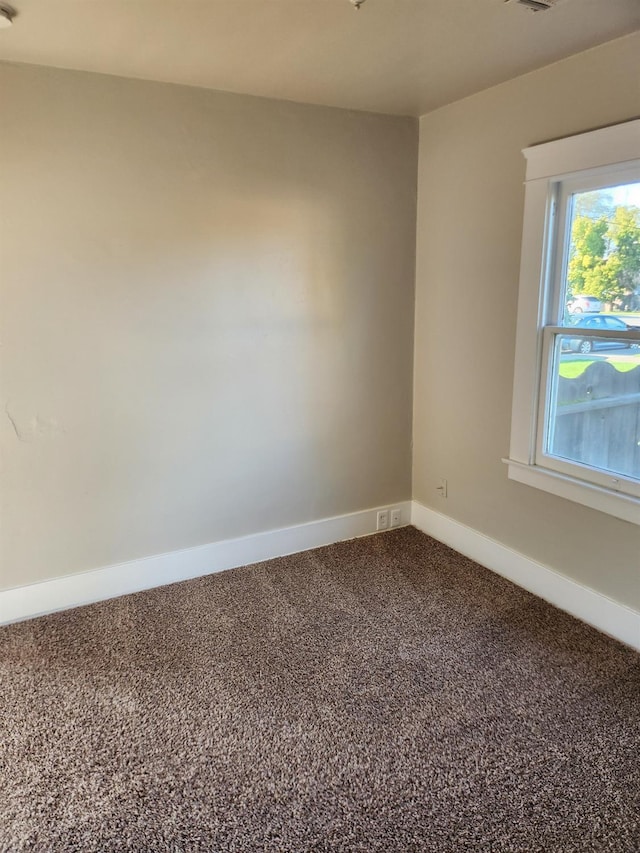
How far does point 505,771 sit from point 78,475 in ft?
6.92

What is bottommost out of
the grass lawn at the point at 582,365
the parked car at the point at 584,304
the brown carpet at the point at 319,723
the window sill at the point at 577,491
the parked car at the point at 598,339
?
the brown carpet at the point at 319,723

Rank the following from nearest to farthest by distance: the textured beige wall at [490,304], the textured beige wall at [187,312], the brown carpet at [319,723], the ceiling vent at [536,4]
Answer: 1. the brown carpet at [319,723]
2. the ceiling vent at [536,4]
3. the textured beige wall at [490,304]
4. the textured beige wall at [187,312]

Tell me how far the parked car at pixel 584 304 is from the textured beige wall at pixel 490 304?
0.29 metres

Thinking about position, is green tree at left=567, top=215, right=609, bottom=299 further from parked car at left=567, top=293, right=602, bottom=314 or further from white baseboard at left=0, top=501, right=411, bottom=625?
white baseboard at left=0, top=501, right=411, bottom=625

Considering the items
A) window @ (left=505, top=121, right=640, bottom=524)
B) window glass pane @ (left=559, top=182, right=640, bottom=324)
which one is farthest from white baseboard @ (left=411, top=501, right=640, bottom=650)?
window glass pane @ (left=559, top=182, right=640, bottom=324)

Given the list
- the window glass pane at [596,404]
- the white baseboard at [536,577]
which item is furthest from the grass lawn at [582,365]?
the white baseboard at [536,577]

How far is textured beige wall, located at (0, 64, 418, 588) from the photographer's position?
2.51 m

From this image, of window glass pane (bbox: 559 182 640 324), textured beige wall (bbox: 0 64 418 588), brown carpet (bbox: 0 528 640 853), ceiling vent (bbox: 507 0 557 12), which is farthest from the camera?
textured beige wall (bbox: 0 64 418 588)

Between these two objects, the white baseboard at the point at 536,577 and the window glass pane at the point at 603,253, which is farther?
the white baseboard at the point at 536,577

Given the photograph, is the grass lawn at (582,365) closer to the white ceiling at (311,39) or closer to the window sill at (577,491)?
the window sill at (577,491)

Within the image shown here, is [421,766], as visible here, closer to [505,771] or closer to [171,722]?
[505,771]

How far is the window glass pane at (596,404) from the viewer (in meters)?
2.38

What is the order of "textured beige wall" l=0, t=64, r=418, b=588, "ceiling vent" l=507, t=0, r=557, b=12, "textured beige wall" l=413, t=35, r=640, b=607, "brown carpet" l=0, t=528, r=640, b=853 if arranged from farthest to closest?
"textured beige wall" l=0, t=64, r=418, b=588, "textured beige wall" l=413, t=35, r=640, b=607, "ceiling vent" l=507, t=0, r=557, b=12, "brown carpet" l=0, t=528, r=640, b=853

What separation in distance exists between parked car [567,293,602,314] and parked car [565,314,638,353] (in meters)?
0.03
